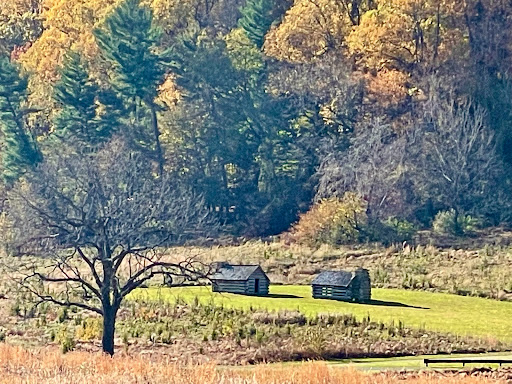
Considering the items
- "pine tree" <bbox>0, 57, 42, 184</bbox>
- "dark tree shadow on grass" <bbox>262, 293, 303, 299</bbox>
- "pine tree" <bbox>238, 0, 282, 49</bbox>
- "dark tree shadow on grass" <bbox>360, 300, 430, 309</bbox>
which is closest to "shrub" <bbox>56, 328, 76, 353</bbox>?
"dark tree shadow on grass" <bbox>262, 293, 303, 299</bbox>

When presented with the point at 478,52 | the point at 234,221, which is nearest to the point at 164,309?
the point at 234,221

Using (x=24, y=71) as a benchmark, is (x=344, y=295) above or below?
below

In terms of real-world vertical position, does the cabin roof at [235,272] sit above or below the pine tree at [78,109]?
below

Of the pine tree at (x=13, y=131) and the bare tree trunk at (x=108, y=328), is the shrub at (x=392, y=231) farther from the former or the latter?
the bare tree trunk at (x=108, y=328)

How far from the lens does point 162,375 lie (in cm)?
2888

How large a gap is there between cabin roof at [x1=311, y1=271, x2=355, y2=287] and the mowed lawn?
0.84m

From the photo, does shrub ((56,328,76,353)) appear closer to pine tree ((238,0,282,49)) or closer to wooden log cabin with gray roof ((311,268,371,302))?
wooden log cabin with gray roof ((311,268,371,302))

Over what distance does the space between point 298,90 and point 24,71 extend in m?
22.1

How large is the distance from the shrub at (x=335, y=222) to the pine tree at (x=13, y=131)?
23.8 m

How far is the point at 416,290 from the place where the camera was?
56.2 metres

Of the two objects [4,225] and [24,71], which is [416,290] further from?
[24,71]

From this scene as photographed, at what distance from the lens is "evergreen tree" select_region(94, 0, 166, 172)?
289 feet

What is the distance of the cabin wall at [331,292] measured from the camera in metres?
51.9

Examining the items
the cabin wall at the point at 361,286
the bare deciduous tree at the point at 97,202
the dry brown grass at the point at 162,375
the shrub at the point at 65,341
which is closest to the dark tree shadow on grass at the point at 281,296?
the cabin wall at the point at 361,286
